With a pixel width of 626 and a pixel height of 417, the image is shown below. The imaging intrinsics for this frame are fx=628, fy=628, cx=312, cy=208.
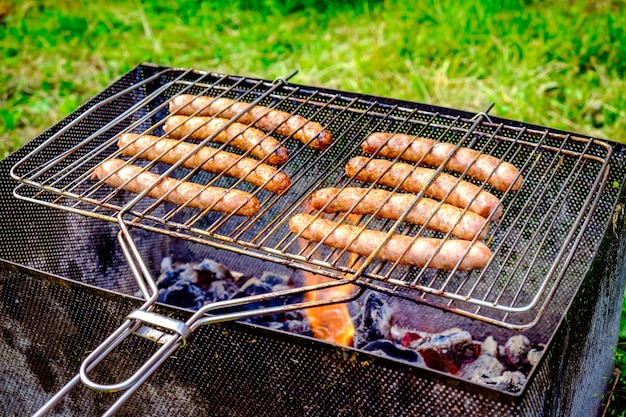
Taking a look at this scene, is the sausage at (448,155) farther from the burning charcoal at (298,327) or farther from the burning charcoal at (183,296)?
the burning charcoal at (183,296)

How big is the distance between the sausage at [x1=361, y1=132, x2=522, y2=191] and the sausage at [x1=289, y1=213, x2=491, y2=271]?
0.43 meters

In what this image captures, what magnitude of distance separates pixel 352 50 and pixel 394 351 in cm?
401

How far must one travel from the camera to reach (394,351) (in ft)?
9.20

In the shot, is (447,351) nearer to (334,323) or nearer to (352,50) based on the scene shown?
(334,323)

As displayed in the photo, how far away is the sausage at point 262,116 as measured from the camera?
9.71 ft

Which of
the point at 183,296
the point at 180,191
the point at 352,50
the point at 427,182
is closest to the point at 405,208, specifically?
the point at 427,182

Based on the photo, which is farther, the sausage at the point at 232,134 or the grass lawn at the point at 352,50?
the grass lawn at the point at 352,50

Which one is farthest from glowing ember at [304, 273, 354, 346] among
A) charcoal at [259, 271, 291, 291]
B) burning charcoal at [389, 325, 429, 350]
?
charcoal at [259, 271, 291, 291]

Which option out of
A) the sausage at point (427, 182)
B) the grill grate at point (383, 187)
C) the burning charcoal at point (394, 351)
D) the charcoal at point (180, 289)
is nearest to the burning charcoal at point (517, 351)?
the grill grate at point (383, 187)

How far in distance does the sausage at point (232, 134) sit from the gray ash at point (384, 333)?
2.62 feet

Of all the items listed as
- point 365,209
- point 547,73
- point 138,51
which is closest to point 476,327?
point 365,209

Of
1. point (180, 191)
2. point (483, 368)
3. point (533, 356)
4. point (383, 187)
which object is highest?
point (180, 191)

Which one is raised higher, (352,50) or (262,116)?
(262,116)

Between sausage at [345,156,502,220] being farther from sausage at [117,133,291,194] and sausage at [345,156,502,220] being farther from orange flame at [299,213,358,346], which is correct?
orange flame at [299,213,358,346]
